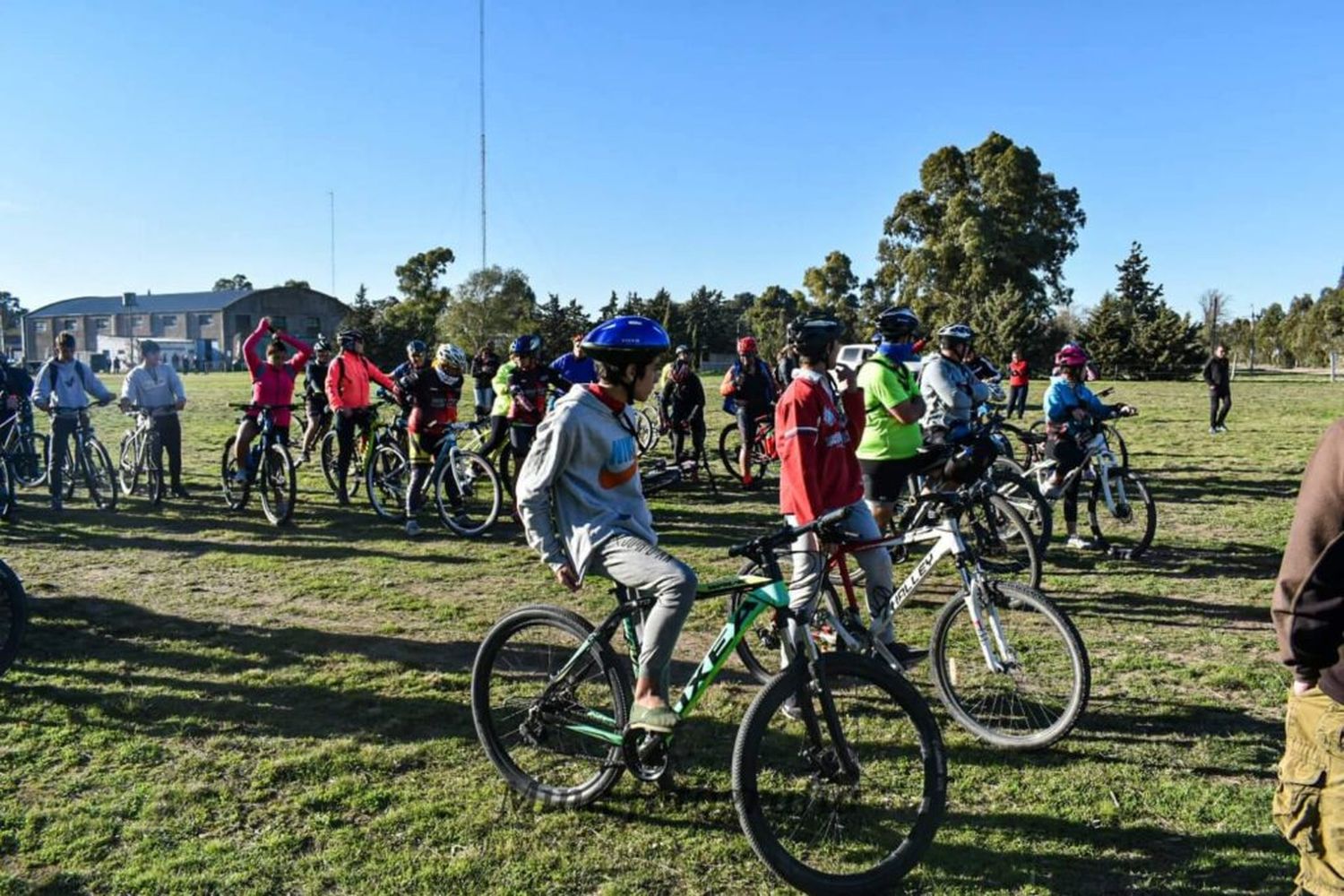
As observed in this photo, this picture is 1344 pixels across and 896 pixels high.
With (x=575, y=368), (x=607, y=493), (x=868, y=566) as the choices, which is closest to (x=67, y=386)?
(x=575, y=368)

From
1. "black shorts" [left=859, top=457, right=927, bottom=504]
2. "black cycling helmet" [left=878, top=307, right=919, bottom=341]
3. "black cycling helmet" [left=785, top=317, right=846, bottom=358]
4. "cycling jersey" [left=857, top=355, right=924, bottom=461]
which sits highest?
"black cycling helmet" [left=878, top=307, right=919, bottom=341]

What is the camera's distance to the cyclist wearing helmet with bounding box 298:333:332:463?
1305cm

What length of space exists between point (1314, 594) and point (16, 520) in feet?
39.0

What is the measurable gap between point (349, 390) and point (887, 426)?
688 cm

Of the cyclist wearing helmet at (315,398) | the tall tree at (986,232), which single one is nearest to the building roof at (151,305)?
the tall tree at (986,232)

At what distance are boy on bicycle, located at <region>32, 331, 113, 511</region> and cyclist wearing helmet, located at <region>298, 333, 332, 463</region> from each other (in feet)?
8.28

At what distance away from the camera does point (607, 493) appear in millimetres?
3752

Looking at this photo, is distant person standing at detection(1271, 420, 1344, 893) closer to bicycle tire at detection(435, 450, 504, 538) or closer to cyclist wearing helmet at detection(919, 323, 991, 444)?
cyclist wearing helmet at detection(919, 323, 991, 444)

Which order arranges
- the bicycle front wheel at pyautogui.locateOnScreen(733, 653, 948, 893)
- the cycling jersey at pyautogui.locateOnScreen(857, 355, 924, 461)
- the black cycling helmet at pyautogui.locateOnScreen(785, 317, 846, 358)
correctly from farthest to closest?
the cycling jersey at pyautogui.locateOnScreen(857, 355, 924, 461) → the black cycling helmet at pyautogui.locateOnScreen(785, 317, 846, 358) → the bicycle front wheel at pyautogui.locateOnScreen(733, 653, 948, 893)

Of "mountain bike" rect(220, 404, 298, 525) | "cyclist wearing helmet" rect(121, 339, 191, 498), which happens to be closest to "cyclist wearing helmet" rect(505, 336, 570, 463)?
"mountain bike" rect(220, 404, 298, 525)

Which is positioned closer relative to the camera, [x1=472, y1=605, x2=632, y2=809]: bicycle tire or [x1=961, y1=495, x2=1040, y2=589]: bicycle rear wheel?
[x1=472, y1=605, x2=632, y2=809]: bicycle tire

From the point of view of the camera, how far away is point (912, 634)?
20.3ft

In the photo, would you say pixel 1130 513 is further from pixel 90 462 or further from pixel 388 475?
pixel 90 462

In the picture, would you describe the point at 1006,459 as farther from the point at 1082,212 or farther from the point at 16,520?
the point at 1082,212
